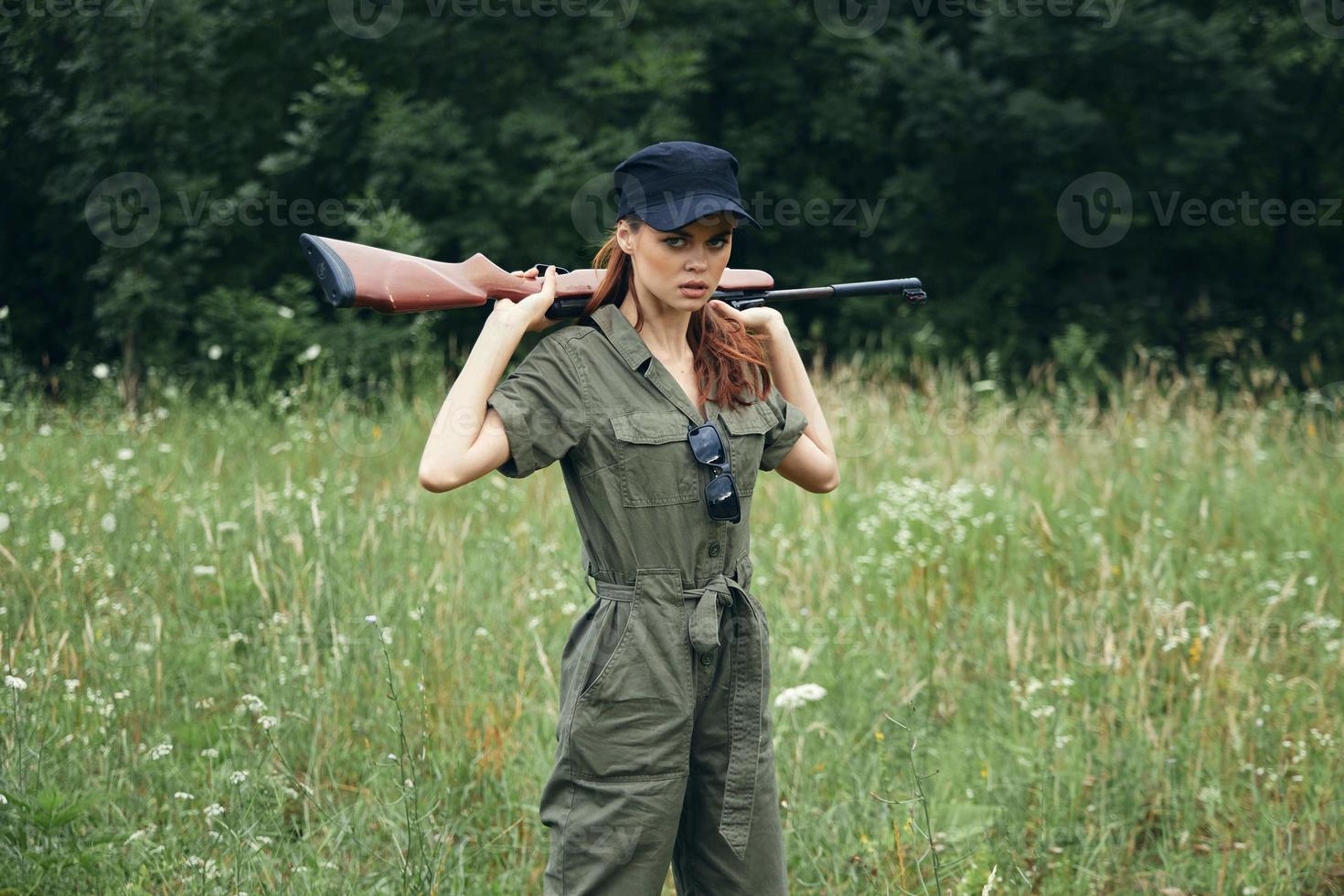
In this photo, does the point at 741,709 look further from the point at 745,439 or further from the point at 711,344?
the point at 711,344

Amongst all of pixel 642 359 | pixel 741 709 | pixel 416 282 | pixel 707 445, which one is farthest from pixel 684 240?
pixel 741 709

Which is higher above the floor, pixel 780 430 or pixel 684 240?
pixel 684 240

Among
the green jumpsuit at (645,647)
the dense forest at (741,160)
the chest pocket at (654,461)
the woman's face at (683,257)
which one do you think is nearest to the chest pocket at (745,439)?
the green jumpsuit at (645,647)

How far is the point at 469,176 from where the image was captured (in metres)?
13.0

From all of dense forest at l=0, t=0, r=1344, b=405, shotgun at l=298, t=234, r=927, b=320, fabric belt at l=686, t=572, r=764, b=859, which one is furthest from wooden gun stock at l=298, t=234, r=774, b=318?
dense forest at l=0, t=0, r=1344, b=405

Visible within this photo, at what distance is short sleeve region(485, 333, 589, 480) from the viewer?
2090 mm

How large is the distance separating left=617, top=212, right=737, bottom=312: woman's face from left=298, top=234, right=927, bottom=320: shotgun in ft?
0.49

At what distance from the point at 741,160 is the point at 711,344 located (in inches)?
504

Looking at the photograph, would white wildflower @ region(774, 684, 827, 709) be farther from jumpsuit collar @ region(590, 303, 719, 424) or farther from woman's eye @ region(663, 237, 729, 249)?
woman's eye @ region(663, 237, 729, 249)

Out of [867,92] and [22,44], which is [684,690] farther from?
[867,92]

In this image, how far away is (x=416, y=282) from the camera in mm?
2188

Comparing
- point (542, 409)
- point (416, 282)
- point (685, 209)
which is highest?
point (685, 209)

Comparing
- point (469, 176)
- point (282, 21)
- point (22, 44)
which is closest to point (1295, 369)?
point (469, 176)

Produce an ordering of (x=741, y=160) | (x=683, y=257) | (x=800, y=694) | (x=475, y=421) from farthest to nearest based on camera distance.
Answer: (x=741, y=160) < (x=800, y=694) < (x=683, y=257) < (x=475, y=421)
